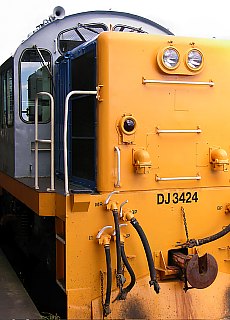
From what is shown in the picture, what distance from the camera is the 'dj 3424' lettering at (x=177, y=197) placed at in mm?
4316

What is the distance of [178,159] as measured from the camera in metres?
4.43

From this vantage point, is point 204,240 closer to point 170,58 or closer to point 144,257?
point 144,257

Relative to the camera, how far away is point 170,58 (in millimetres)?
4273

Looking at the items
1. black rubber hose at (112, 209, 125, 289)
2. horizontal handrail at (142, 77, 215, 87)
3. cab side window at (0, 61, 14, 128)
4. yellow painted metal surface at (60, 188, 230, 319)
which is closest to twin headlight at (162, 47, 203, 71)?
horizontal handrail at (142, 77, 215, 87)

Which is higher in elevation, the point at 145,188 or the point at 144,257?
the point at 145,188

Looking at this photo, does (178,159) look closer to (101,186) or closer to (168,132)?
(168,132)

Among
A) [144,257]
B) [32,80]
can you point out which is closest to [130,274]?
[144,257]

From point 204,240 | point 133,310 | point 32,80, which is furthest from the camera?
point 32,80

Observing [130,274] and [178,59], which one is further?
[178,59]

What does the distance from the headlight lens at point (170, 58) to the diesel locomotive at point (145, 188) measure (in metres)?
0.01

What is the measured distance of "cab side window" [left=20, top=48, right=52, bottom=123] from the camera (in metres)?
5.55

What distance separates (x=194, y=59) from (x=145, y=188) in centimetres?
127

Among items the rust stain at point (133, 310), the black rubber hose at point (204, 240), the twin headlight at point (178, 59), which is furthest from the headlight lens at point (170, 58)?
the rust stain at point (133, 310)

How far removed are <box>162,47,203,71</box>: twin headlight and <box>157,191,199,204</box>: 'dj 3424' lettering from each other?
1.15 meters
